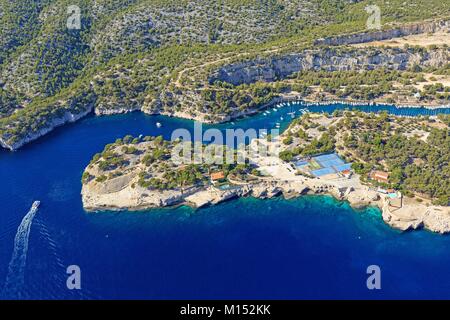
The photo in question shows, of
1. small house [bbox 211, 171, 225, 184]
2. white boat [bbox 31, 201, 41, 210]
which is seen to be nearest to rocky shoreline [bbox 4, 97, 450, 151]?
white boat [bbox 31, 201, 41, 210]

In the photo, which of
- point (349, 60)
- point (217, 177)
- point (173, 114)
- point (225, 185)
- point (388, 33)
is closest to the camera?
point (225, 185)

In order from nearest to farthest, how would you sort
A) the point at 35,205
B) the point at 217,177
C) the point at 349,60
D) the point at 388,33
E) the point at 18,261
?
the point at 18,261 < the point at 35,205 < the point at 217,177 < the point at 349,60 < the point at 388,33

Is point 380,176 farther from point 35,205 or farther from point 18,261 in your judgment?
point 18,261

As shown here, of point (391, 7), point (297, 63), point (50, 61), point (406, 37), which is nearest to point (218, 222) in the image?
point (297, 63)

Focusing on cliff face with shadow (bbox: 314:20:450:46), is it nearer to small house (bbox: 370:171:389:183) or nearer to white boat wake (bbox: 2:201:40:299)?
small house (bbox: 370:171:389:183)

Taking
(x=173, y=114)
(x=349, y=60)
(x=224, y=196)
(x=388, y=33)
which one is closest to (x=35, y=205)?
(x=224, y=196)

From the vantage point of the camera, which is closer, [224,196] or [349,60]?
[224,196]

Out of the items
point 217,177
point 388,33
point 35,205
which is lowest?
point 35,205

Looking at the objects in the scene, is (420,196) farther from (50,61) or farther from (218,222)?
(50,61)
